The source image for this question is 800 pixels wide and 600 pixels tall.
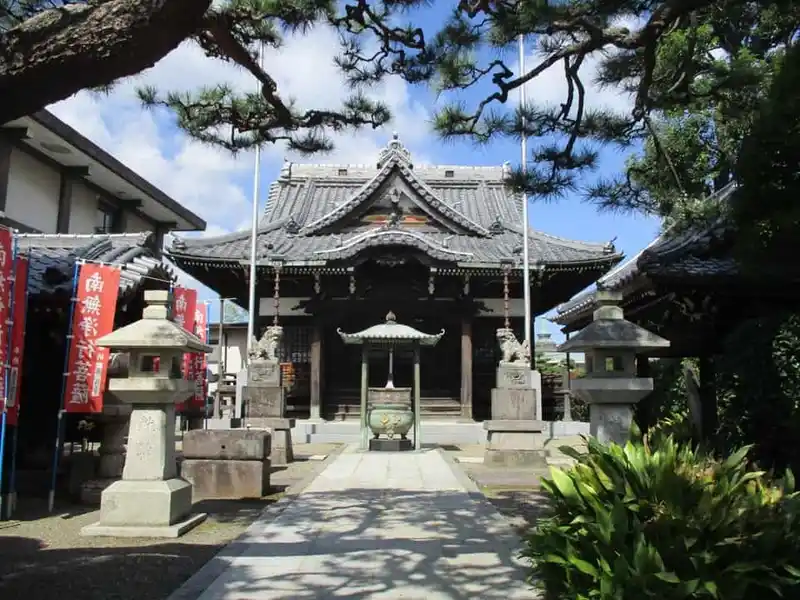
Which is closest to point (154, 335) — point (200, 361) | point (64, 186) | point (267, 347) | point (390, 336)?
point (200, 361)

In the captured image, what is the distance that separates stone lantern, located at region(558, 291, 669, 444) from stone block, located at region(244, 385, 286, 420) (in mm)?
9536

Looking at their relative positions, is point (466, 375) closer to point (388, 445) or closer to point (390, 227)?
point (390, 227)

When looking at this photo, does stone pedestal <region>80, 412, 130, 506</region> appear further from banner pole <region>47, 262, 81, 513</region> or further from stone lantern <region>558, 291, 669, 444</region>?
stone lantern <region>558, 291, 669, 444</region>

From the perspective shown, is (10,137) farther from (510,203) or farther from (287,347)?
(510,203)

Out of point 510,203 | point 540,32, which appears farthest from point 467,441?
point 540,32

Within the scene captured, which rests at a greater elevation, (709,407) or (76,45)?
(76,45)

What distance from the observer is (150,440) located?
7.33 metres

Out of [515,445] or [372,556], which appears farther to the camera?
[515,445]

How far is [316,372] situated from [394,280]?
3.63 m

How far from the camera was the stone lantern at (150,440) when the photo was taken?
7141mm

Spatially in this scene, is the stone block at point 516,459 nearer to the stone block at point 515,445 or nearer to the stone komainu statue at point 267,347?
the stone block at point 515,445

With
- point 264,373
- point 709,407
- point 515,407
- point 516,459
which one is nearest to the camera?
point 709,407

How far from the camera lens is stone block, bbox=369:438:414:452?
1577 centimetres

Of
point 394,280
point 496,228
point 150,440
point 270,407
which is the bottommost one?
point 150,440
